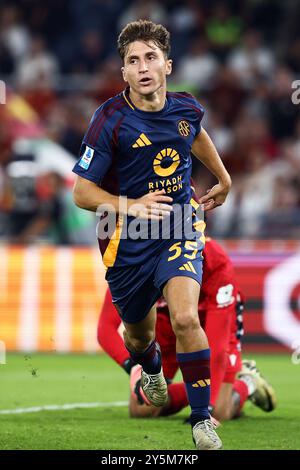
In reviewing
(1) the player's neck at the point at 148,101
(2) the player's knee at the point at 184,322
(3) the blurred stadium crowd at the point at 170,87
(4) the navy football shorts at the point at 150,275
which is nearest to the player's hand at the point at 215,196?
(4) the navy football shorts at the point at 150,275

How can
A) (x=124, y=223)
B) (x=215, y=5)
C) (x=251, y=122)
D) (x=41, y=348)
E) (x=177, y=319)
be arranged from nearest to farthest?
(x=177, y=319)
(x=124, y=223)
(x=41, y=348)
(x=251, y=122)
(x=215, y=5)

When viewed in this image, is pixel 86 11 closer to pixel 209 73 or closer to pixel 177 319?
pixel 209 73

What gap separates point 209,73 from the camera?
16.8 m

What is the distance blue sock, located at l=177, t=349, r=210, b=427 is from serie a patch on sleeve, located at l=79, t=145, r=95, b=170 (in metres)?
1.15

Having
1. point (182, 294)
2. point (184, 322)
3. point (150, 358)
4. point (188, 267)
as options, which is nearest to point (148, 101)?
point (188, 267)

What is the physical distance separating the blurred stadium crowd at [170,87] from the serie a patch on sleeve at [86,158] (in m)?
7.16

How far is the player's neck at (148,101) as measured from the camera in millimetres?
6383

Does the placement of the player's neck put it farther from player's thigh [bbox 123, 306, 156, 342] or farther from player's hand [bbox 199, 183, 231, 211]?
player's thigh [bbox 123, 306, 156, 342]

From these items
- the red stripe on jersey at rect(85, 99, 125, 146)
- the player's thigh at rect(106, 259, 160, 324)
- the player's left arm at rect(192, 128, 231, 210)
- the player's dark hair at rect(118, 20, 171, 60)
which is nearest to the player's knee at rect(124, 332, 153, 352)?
the player's thigh at rect(106, 259, 160, 324)

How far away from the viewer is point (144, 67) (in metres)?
6.29

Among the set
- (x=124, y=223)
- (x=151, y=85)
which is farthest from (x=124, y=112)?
(x=124, y=223)

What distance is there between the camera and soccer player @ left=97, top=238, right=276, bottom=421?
7422mm

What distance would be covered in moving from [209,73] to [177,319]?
440 inches

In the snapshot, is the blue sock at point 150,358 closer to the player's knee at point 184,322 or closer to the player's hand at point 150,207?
the player's knee at point 184,322
